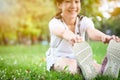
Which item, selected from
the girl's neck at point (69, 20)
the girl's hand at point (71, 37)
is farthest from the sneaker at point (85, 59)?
the girl's neck at point (69, 20)

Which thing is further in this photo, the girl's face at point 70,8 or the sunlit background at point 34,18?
the sunlit background at point 34,18

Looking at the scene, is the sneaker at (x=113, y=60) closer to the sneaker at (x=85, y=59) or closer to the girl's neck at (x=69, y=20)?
the sneaker at (x=85, y=59)

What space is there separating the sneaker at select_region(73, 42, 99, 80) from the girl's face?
0.60 ft

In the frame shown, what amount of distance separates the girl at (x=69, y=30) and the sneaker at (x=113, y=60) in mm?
43

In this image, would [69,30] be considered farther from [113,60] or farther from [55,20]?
[113,60]

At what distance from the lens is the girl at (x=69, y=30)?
5.62 feet

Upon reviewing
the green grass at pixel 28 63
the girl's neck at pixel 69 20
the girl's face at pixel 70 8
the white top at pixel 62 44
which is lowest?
the green grass at pixel 28 63

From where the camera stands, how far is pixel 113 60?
1685 mm

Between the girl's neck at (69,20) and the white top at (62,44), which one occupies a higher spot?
the girl's neck at (69,20)

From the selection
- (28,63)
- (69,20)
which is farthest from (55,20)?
(28,63)

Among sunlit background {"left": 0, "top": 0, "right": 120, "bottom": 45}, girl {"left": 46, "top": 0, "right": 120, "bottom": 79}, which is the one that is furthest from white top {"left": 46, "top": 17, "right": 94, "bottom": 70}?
sunlit background {"left": 0, "top": 0, "right": 120, "bottom": 45}

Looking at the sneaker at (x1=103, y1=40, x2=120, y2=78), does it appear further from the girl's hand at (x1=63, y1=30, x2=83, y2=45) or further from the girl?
the girl's hand at (x1=63, y1=30, x2=83, y2=45)

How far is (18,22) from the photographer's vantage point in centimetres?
196

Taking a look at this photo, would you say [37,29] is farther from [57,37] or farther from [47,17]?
[57,37]
